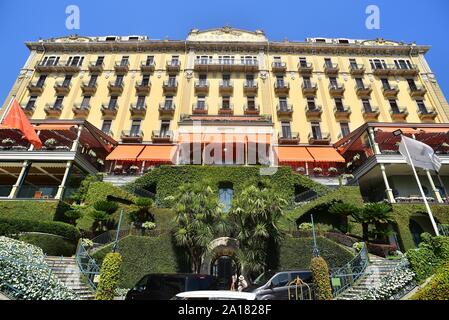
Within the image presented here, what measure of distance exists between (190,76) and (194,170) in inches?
684

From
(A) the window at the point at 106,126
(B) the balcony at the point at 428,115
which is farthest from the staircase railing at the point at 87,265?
(B) the balcony at the point at 428,115

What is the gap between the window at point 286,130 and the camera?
3288 cm

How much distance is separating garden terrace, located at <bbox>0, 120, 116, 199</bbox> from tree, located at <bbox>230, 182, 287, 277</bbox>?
14.5 meters

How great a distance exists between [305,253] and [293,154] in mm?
13403

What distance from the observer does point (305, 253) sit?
57.4 feet

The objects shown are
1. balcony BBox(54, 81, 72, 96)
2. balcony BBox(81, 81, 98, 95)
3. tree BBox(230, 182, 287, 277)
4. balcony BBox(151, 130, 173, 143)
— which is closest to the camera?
tree BBox(230, 182, 287, 277)

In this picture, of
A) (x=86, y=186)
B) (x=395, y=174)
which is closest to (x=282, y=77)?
(x=395, y=174)

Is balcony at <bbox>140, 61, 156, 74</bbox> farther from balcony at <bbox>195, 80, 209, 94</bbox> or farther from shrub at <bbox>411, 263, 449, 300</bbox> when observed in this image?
shrub at <bbox>411, 263, 449, 300</bbox>

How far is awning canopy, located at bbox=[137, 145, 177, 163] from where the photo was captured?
27.9 meters

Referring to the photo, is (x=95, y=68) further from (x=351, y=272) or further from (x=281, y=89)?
(x=351, y=272)

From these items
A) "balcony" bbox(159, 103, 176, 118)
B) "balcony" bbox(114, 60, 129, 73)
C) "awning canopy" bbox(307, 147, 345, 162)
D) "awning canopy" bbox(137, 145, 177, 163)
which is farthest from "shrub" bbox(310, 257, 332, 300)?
"balcony" bbox(114, 60, 129, 73)

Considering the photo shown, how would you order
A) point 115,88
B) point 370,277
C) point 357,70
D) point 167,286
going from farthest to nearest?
point 357,70
point 115,88
point 370,277
point 167,286

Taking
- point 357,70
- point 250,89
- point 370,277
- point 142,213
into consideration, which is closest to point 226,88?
point 250,89

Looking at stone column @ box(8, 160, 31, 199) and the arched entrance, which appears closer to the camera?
the arched entrance
